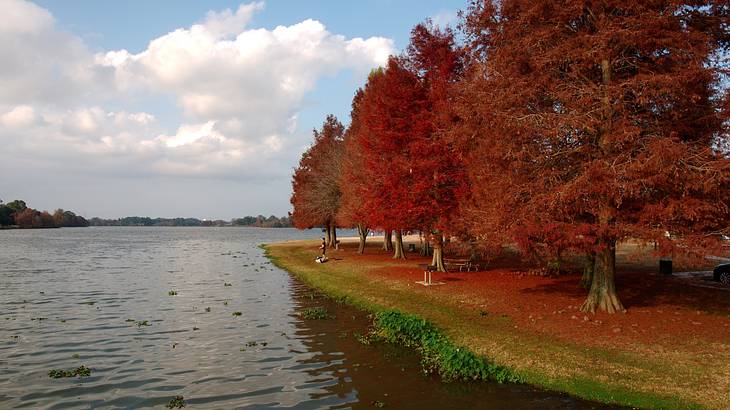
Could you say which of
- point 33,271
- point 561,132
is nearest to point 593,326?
point 561,132

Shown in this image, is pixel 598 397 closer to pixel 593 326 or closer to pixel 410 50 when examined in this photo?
pixel 593 326

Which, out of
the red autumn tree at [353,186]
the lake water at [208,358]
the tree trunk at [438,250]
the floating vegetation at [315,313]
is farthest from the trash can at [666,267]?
the floating vegetation at [315,313]

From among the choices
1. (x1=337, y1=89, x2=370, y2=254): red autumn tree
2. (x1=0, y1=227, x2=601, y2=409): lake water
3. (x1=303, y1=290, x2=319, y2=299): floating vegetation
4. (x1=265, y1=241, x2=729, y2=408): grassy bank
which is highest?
(x1=337, y1=89, x2=370, y2=254): red autumn tree

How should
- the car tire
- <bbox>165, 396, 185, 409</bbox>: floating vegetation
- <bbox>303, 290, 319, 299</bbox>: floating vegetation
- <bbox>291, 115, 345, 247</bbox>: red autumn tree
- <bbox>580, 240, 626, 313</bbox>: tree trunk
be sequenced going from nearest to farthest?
<bbox>165, 396, 185, 409</bbox>: floating vegetation → <bbox>580, 240, 626, 313</bbox>: tree trunk → the car tire → <bbox>303, 290, 319, 299</bbox>: floating vegetation → <bbox>291, 115, 345, 247</bbox>: red autumn tree

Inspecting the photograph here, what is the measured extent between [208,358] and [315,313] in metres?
7.20

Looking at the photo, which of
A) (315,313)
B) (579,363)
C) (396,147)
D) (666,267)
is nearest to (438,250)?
(396,147)

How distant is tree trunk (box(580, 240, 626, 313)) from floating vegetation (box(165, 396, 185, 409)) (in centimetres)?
1460

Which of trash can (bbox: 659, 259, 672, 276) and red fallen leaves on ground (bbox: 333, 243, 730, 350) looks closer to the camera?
red fallen leaves on ground (bbox: 333, 243, 730, 350)

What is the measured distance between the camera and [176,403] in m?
11.0

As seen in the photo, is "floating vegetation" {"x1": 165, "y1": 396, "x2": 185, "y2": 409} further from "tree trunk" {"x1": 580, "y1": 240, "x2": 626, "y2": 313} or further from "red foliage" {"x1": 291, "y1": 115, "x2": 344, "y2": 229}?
"red foliage" {"x1": 291, "y1": 115, "x2": 344, "y2": 229}

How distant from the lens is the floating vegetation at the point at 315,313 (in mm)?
21125

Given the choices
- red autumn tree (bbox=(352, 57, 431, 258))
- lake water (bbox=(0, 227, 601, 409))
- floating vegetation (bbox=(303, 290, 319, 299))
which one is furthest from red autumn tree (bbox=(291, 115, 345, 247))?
lake water (bbox=(0, 227, 601, 409))

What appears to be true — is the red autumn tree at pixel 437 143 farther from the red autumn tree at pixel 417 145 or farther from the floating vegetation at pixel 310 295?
the floating vegetation at pixel 310 295

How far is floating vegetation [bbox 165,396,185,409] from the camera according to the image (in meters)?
10.8
